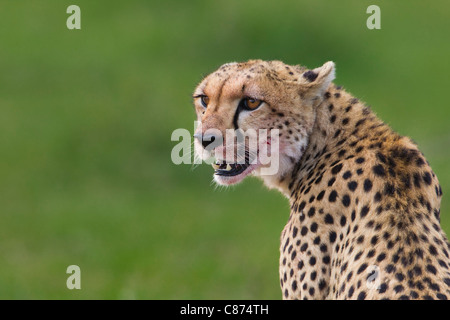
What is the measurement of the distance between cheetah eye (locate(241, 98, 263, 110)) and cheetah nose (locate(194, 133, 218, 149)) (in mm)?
220

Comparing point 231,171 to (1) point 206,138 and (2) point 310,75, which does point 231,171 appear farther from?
(2) point 310,75

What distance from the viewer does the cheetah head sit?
15.1 feet

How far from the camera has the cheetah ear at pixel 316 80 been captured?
4715 mm

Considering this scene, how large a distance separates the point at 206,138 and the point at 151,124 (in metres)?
9.90

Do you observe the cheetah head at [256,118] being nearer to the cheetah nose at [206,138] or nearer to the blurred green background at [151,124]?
the cheetah nose at [206,138]

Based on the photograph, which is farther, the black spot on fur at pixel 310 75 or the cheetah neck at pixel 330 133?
the black spot on fur at pixel 310 75

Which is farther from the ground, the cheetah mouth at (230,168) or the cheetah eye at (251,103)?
the cheetah eye at (251,103)

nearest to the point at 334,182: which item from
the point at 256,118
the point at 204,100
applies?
the point at 256,118

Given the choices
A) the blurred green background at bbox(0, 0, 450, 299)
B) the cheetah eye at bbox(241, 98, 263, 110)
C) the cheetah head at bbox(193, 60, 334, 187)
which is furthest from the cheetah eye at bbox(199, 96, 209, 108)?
the blurred green background at bbox(0, 0, 450, 299)

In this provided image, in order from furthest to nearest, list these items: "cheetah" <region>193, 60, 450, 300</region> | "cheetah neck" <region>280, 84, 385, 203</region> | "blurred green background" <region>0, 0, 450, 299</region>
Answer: "blurred green background" <region>0, 0, 450, 299</region>
"cheetah neck" <region>280, 84, 385, 203</region>
"cheetah" <region>193, 60, 450, 300</region>

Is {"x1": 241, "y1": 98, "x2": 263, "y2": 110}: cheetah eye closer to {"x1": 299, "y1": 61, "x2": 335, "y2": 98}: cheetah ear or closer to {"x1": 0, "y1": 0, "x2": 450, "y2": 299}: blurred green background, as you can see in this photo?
{"x1": 299, "y1": 61, "x2": 335, "y2": 98}: cheetah ear

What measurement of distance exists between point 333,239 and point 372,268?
0.38 meters

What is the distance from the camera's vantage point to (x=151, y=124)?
14.4 metres

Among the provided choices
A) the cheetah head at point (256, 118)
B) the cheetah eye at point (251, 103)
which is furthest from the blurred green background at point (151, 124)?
the cheetah eye at point (251, 103)
